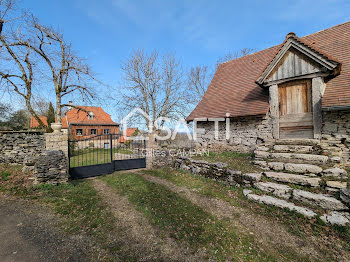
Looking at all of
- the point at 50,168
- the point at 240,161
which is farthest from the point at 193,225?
the point at 50,168

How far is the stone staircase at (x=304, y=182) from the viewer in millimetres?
3738

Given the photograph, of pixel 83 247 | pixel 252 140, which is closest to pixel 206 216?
pixel 83 247

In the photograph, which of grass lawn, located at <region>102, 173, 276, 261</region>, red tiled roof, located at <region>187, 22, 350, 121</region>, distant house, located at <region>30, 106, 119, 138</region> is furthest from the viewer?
distant house, located at <region>30, 106, 119, 138</region>

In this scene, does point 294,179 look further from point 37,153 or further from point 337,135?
point 37,153

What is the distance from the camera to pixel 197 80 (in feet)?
73.1

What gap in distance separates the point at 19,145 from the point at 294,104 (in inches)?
572

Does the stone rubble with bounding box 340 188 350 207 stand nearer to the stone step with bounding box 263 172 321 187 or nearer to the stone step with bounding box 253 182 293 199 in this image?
the stone step with bounding box 263 172 321 187

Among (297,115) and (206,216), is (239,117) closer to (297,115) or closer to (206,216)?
(297,115)

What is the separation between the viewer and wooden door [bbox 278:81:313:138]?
663 centimetres

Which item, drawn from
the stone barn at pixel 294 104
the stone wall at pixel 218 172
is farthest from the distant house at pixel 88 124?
the stone barn at pixel 294 104

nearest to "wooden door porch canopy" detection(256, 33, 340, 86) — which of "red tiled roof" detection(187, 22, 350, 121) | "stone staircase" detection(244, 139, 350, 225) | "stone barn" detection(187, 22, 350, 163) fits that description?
"stone barn" detection(187, 22, 350, 163)

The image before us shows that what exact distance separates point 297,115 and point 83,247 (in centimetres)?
863

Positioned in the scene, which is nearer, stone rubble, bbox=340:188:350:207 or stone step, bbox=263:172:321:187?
stone rubble, bbox=340:188:350:207

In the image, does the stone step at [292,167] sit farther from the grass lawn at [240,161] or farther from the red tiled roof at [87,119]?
the red tiled roof at [87,119]
